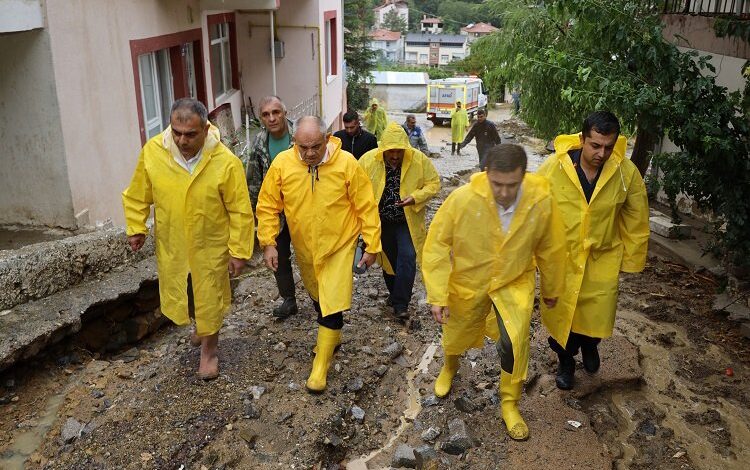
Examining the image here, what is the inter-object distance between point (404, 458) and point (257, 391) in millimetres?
1027

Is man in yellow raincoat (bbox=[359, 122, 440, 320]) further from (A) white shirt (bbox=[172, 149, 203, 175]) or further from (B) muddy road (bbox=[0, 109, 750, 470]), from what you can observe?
(A) white shirt (bbox=[172, 149, 203, 175])

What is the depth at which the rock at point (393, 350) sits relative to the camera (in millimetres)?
4648

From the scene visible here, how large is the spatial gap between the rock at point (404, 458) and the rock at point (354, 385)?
0.59m

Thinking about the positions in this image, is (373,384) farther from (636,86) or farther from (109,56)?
(109,56)

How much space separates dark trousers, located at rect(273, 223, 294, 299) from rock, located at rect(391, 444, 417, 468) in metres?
1.80

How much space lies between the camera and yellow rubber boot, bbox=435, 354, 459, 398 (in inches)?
161

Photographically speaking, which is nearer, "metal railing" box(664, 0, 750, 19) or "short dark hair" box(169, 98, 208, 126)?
"short dark hair" box(169, 98, 208, 126)

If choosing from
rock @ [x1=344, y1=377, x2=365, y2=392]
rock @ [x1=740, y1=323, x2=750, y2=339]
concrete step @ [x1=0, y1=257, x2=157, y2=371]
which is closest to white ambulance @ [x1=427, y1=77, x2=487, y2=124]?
rock @ [x1=740, y1=323, x2=750, y2=339]

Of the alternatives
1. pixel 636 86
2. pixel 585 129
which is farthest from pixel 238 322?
pixel 636 86

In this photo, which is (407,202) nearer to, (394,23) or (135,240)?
(135,240)

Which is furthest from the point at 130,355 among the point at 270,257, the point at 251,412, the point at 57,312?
the point at 270,257

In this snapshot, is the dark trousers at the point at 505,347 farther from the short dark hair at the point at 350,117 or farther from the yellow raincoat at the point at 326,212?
the short dark hair at the point at 350,117

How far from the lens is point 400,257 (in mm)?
5121

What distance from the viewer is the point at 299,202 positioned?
13.0 ft
